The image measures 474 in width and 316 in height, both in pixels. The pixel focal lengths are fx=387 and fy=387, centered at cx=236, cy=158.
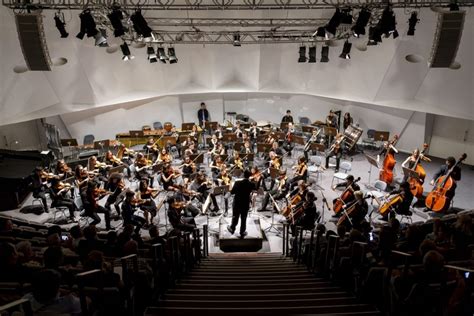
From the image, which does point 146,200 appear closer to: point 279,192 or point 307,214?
point 279,192

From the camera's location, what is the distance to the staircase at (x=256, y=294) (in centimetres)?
466

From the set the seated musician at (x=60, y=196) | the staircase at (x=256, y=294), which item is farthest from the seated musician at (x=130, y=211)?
the staircase at (x=256, y=294)

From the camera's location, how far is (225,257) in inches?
339

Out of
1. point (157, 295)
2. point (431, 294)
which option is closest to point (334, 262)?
point (431, 294)

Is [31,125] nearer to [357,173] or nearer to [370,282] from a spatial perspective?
[357,173]

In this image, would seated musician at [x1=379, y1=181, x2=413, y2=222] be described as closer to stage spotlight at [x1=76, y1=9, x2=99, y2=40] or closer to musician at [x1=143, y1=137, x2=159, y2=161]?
musician at [x1=143, y1=137, x2=159, y2=161]

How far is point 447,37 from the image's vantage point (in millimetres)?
8312

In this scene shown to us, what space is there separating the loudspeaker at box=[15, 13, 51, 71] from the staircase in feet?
19.3

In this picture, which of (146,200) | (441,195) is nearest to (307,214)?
(441,195)

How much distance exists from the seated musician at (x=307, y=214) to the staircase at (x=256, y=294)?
4.90 ft

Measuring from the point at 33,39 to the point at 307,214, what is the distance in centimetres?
725

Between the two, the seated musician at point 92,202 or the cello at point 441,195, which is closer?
the seated musician at point 92,202

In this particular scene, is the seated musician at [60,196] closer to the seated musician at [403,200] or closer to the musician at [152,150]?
the musician at [152,150]

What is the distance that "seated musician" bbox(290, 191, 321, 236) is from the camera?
884 cm
